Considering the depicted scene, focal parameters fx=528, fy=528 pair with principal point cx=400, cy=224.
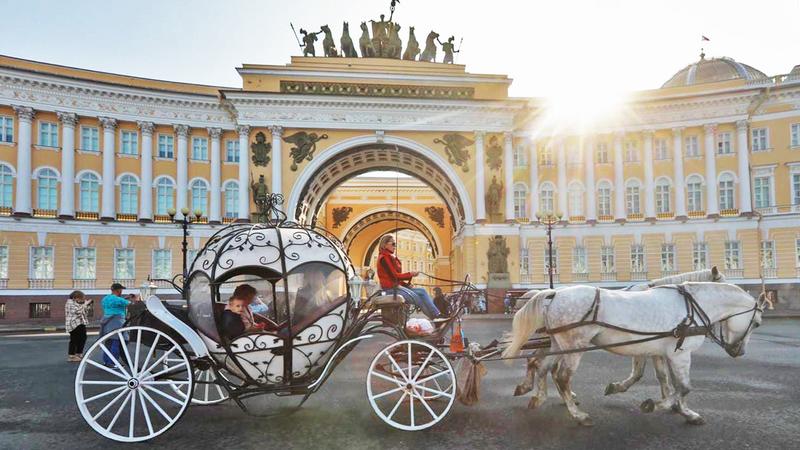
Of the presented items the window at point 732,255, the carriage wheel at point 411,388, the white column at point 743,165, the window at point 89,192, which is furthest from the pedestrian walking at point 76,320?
the white column at point 743,165

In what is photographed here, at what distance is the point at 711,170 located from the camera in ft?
107

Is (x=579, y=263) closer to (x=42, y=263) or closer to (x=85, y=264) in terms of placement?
(x=85, y=264)

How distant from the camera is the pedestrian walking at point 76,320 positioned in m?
12.0

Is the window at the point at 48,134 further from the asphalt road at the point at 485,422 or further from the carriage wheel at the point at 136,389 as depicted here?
the carriage wheel at the point at 136,389

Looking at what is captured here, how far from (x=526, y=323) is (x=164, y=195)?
29.9 metres

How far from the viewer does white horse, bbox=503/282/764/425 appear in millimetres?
6199

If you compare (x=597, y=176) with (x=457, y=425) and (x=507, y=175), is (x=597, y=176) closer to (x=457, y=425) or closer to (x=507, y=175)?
(x=507, y=175)

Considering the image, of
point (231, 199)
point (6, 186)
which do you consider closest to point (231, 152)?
point (231, 199)

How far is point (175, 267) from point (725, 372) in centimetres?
2905

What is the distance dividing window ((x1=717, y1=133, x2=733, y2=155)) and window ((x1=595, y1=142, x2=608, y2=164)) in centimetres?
661

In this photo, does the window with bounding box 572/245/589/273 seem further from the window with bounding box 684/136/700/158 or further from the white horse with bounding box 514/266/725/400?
the white horse with bounding box 514/266/725/400

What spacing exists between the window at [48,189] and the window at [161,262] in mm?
5863

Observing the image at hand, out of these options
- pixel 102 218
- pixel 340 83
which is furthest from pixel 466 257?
pixel 102 218

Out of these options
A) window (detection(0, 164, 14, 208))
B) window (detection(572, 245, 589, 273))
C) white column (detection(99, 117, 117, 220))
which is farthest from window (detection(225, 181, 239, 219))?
window (detection(572, 245, 589, 273))
